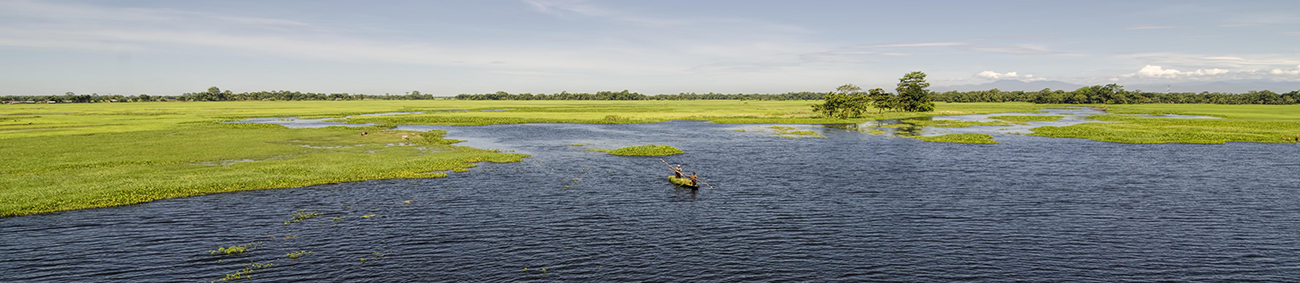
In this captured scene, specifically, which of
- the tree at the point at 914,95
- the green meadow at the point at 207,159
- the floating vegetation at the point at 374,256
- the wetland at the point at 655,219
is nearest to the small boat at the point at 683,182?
the wetland at the point at 655,219

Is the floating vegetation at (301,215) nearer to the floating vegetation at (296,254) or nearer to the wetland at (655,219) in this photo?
the wetland at (655,219)

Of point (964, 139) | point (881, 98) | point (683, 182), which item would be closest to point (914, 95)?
point (881, 98)

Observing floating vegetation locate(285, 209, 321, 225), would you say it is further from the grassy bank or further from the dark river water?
the grassy bank

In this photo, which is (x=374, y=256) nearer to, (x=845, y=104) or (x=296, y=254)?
(x=296, y=254)

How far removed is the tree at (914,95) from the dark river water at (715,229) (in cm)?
11252

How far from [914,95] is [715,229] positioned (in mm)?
147063

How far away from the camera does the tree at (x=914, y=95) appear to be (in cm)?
16225

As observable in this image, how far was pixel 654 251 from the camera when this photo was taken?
27.2m

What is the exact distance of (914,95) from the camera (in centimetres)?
16188

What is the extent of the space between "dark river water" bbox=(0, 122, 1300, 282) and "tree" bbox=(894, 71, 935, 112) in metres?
113

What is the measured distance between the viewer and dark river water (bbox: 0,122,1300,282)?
24.3 metres

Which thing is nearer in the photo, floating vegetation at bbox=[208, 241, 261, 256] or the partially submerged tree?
floating vegetation at bbox=[208, 241, 261, 256]

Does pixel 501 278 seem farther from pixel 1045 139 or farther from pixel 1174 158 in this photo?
pixel 1045 139

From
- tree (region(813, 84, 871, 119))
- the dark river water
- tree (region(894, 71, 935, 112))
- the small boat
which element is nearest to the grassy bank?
the dark river water
